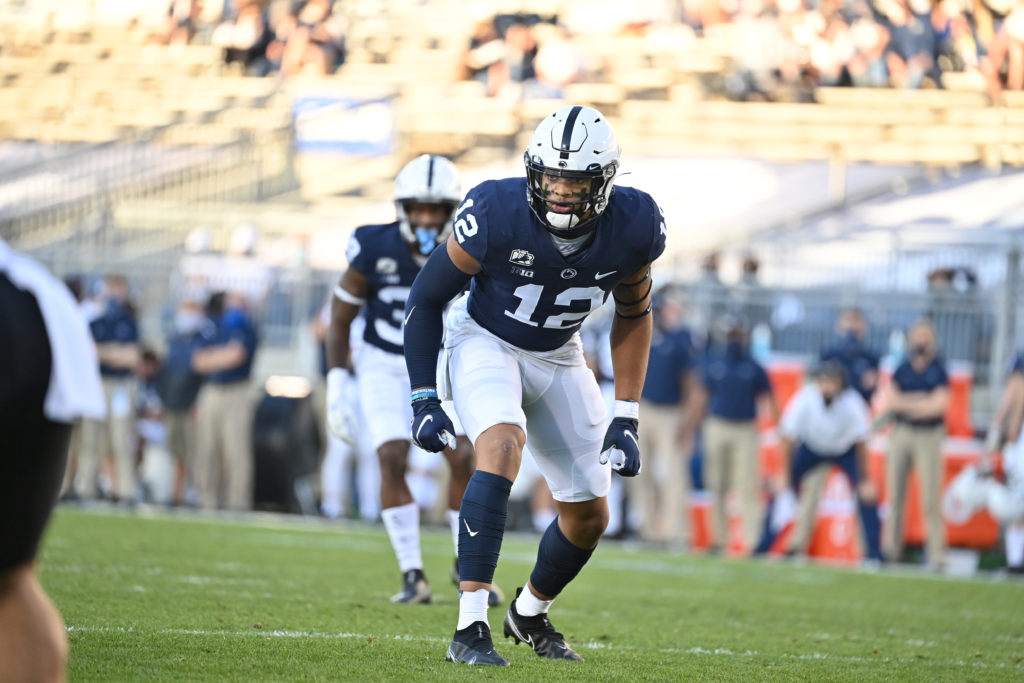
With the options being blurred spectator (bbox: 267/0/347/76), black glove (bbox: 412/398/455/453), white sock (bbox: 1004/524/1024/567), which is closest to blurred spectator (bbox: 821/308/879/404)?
white sock (bbox: 1004/524/1024/567)

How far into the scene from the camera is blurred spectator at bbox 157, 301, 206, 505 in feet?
45.2

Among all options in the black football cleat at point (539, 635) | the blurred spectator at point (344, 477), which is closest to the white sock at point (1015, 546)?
the blurred spectator at point (344, 477)

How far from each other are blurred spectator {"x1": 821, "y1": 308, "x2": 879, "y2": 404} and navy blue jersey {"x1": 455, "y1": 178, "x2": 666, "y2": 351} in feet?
25.8

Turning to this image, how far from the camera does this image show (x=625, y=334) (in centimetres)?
530

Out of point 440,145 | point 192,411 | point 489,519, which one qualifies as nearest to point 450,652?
point 489,519

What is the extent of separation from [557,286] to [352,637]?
4.68ft

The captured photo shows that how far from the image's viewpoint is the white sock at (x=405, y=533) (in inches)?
269

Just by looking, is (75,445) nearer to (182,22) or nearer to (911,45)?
(182,22)

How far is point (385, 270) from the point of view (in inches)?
278

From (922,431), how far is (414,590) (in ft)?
22.2

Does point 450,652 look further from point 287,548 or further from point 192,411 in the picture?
point 192,411

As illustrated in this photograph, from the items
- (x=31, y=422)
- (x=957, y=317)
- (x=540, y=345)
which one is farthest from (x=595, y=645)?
(x=957, y=317)

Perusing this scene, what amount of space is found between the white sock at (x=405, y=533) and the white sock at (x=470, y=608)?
217 cm

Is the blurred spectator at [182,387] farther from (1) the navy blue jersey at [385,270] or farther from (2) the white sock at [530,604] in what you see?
(2) the white sock at [530,604]
